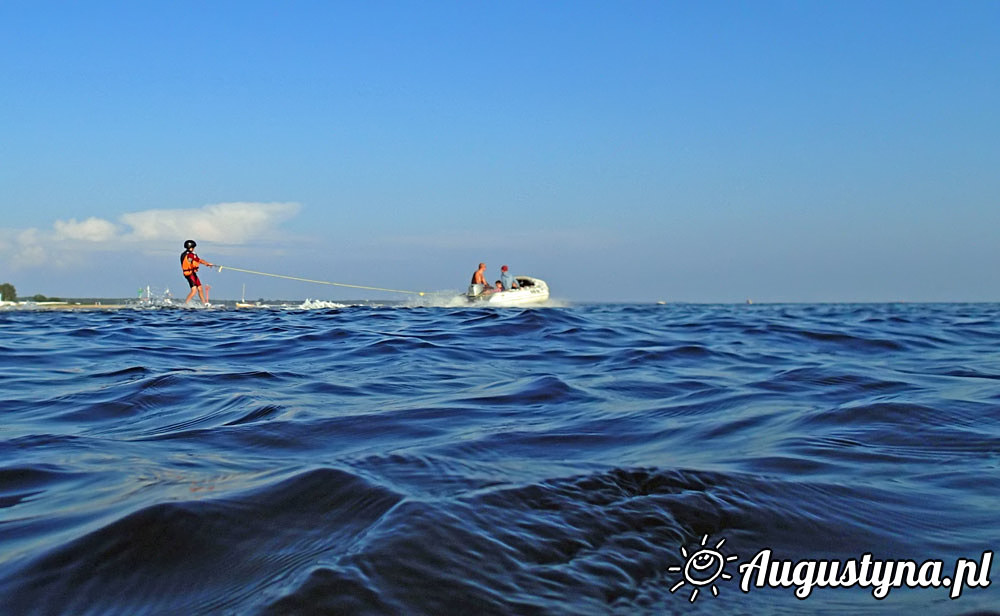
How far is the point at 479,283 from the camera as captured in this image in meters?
37.3

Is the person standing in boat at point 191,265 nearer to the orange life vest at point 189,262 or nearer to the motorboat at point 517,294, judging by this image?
the orange life vest at point 189,262

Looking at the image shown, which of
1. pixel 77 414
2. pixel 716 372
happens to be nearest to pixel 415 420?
pixel 77 414

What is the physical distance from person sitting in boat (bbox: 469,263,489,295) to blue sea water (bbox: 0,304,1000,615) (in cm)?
3039

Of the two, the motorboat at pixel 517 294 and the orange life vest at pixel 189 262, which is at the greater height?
the orange life vest at pixel 189 262

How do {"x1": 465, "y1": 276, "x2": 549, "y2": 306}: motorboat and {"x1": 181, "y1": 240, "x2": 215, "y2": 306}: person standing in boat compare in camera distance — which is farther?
{"x1": 465, "y1": 276, "x2": 549, "y2": 306}: motorboat

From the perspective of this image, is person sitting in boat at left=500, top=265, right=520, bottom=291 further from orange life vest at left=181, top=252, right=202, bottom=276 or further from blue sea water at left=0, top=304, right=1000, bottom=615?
blue sea water at left=0, top=304, right=1000, bottom=615

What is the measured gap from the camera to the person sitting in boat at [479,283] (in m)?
37.0

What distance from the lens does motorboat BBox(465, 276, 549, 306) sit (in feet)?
115

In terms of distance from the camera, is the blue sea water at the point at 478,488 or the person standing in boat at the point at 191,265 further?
the person standing in boat at the point at 191,265

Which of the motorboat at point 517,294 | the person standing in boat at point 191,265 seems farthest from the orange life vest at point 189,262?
the motorboat at point 517,294

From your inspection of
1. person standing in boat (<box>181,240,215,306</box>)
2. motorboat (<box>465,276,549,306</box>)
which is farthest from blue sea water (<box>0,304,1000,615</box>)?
motorboat (<box>465,276,549,306</box>)

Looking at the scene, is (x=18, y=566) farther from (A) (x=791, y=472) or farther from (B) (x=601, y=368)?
(B) (x=601, y=368)

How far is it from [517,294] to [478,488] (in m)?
A: 33.9

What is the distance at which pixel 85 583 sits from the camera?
6.16ft
